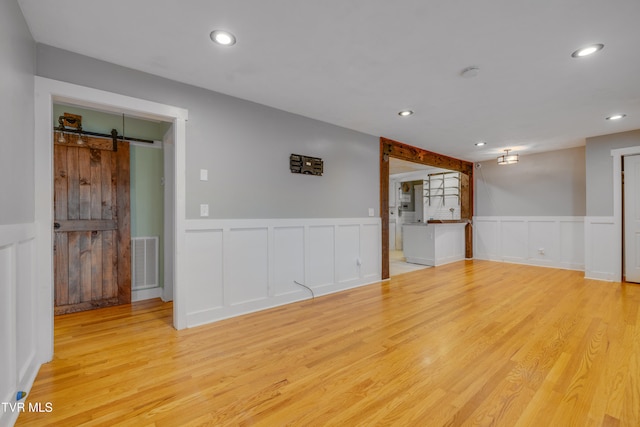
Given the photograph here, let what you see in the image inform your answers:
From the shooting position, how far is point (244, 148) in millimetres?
3141

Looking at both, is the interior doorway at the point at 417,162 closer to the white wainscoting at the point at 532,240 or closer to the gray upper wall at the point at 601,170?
the white wainscoting at the point at 532,240

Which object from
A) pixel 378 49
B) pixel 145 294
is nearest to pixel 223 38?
pixel 378 49

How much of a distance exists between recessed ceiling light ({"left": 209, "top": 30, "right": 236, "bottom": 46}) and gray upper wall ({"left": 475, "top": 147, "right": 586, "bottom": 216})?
6453 millimetres

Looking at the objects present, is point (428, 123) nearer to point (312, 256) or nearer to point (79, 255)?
point (312, 256)

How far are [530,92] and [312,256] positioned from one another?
3.04 m

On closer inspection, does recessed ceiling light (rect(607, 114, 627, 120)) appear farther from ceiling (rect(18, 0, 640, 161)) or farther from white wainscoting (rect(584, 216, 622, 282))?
white wainscoting (rect(584, 216, 622, 282))

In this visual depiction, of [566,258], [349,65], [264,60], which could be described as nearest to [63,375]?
[264,60]

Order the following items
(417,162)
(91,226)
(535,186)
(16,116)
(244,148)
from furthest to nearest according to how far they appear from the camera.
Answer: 1. (535,186)
2. (417,162)
3. (91,226)
4. (244,148)
5. (16,116)

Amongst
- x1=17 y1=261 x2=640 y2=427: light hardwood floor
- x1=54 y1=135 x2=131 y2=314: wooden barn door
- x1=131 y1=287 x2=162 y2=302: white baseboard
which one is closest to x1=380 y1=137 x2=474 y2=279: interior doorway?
x1=17 y1=261 x2=640 y2=427: light hardwood floor

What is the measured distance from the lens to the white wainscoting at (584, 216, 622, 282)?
177 inches

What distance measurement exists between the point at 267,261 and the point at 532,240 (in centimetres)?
578

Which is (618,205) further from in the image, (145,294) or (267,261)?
(145,294)

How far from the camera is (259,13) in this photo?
1819 mm

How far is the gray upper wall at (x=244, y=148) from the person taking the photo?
7.93 feet
